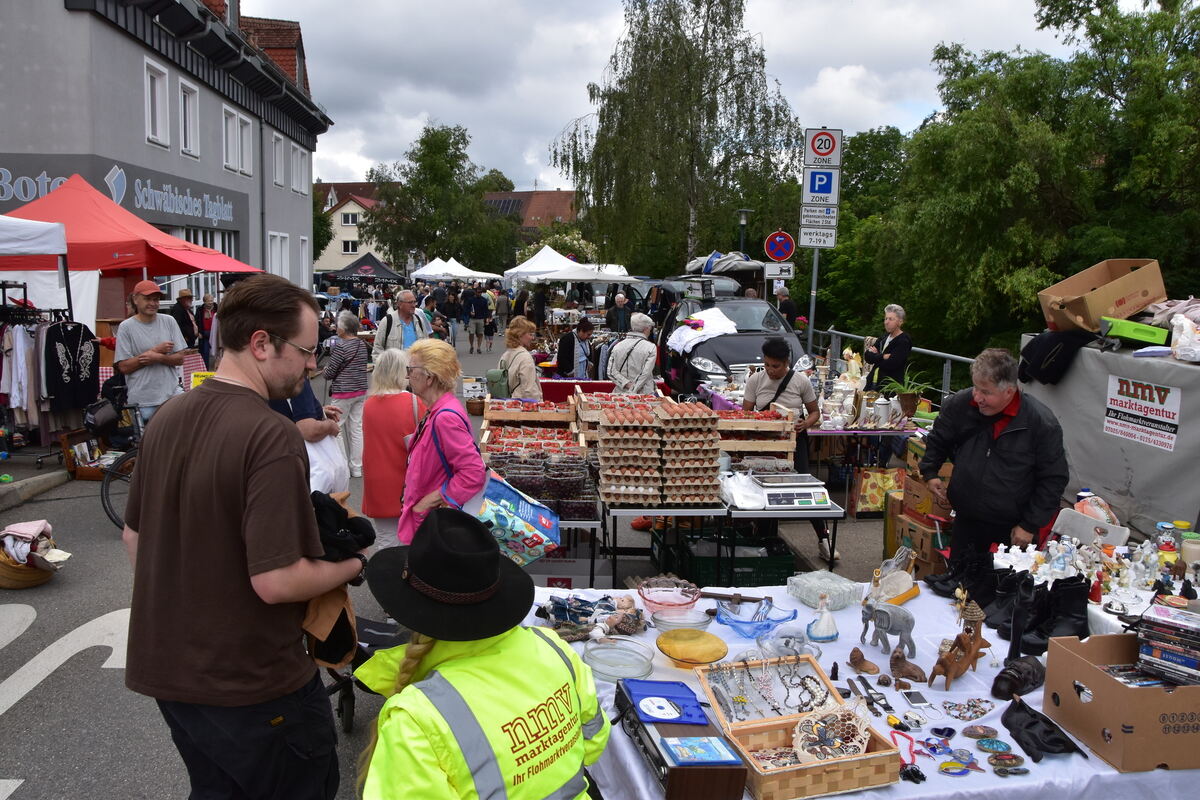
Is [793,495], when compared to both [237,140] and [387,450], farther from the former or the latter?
[237,140]

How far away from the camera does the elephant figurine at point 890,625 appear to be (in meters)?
3.63

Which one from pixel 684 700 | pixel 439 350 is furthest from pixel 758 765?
pixel 439 350

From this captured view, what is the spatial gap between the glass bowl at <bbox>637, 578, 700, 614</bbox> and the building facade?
1272 cm

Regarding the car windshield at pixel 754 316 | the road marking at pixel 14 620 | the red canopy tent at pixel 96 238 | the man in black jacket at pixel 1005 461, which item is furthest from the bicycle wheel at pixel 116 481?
the car windshield at pixel 754 316

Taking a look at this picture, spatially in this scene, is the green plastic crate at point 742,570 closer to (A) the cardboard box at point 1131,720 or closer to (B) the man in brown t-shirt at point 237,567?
(A) the cardboard box at point 1131,720

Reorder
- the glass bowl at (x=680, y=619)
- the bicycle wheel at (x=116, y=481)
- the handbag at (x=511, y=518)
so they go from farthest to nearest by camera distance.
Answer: the bicycle wheel at (x=116, y=481) < the handbag at (x=511, y=518) < the glass bowl at (x=680, y=619)

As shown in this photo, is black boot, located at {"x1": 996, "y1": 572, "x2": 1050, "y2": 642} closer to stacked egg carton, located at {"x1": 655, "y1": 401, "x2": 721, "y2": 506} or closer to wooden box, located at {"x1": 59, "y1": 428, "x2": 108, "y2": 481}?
stacked egg carton, located at {"x1": 655, "y1": 401, "x2": 721, "y2": 506}

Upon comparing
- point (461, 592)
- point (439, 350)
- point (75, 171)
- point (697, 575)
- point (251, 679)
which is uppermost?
point (75, 171)

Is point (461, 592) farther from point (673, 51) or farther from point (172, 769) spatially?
point (673, 51)

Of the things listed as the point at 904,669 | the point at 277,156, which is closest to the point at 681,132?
the point at 277,156

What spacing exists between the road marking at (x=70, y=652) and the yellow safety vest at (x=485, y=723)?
361 cm

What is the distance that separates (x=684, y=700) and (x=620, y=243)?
93.0 feet

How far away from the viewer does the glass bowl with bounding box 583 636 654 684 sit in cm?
340

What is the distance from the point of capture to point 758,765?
2709 mm
